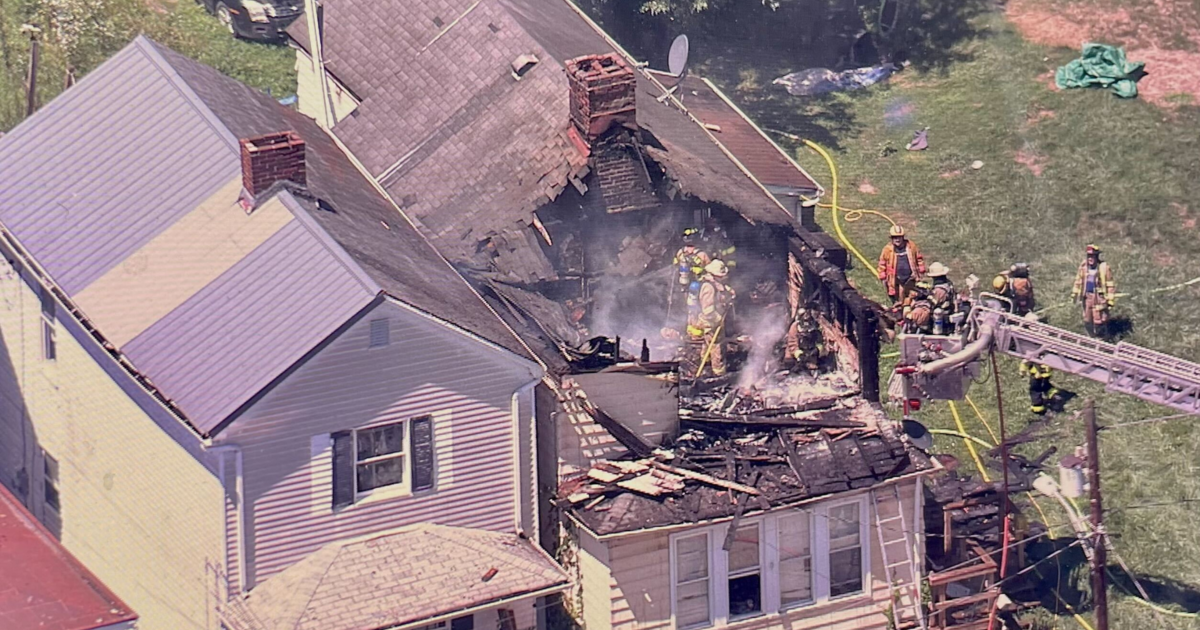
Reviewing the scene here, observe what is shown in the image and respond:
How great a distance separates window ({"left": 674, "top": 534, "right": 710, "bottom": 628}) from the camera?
2981 centimetres

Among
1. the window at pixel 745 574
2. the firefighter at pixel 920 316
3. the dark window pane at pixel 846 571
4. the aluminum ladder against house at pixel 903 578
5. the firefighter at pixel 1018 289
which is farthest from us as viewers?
the firefighter at pixel 1018 289

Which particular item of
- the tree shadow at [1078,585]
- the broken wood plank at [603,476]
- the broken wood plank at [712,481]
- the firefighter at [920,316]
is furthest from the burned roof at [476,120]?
the tree shadow at [1078,585]

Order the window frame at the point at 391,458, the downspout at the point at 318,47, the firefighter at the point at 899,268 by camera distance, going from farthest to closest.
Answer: the downspout at the point at 318,47 → the firefighter at the point at 899,268 → the window frame at the point at 391,458

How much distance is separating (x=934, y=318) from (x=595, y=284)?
631 centimetres

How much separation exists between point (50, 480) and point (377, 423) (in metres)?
7.34

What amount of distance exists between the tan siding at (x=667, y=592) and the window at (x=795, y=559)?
221 millimetres

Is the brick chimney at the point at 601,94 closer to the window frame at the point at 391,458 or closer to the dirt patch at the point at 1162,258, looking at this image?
the window frame at the point at 391,458

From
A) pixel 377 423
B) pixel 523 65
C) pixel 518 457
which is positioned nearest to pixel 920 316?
pixel 523 65

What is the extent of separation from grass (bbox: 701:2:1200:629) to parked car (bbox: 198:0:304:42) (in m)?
10.8

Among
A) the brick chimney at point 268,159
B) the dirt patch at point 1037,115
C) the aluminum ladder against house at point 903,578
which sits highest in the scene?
the brick chimney at point 268,159

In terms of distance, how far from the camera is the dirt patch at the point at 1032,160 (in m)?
46.6

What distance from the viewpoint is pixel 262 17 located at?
5141 cm

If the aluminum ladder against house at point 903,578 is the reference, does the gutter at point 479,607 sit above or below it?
above

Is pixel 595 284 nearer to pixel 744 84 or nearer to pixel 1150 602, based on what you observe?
pixel 1150 602
